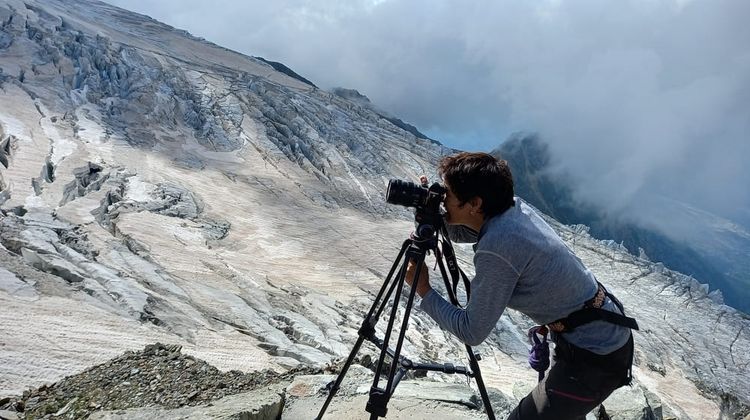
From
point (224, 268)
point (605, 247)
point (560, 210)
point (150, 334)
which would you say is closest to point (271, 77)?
point (605, 247)

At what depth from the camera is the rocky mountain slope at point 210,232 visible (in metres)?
10.5

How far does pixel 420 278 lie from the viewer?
3.46m

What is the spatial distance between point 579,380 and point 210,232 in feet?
73.4

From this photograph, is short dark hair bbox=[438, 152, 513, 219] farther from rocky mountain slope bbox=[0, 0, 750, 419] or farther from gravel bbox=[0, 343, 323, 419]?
gravel bbox=[0, 343, 323, 419]

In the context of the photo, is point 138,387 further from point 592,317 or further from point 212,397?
point 592,317

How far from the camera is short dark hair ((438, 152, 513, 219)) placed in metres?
2.95

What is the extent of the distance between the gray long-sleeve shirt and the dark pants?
2.4 inches

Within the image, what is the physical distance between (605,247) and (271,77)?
39885 millimetres

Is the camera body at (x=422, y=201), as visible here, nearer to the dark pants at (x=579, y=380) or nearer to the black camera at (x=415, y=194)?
the black camera at (x=415, y=194)

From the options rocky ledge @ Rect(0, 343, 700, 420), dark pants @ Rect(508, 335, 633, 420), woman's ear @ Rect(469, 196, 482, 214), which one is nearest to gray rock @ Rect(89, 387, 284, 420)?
rocky ledge @ Rect(0, 343, 700, 420)

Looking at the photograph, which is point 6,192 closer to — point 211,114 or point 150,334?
point 150,334

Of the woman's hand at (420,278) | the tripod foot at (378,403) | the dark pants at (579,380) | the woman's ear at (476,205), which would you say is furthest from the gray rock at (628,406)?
the woman's ear at (476,205)

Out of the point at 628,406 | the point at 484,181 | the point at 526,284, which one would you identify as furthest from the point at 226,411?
the point at 628,406

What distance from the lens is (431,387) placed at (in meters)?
6.25
